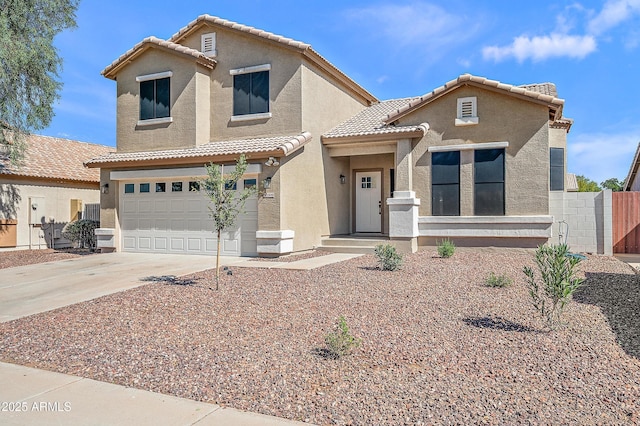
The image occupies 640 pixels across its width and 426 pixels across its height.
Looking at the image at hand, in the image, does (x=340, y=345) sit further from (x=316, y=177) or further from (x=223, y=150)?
(x=316, y=177)

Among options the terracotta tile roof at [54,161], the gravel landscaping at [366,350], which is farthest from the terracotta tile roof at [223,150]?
the gravel landscaping at [366,350]

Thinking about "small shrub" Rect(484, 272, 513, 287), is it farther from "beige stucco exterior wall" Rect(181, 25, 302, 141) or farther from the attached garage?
"beige stucco exterior wall" Rect(181, 25, 302, 141)

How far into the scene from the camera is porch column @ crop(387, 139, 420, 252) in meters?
14.8

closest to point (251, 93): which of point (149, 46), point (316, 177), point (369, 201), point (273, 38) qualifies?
point (273, 38)

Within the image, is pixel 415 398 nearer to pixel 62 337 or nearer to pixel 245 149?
pixel 62 337

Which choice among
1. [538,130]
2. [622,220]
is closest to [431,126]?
[538,130]

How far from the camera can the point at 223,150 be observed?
1423 cm

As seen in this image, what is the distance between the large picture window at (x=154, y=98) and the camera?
52.3ft

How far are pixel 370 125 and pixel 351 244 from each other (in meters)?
4.29

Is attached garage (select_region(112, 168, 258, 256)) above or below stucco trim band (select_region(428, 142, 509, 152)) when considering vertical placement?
below

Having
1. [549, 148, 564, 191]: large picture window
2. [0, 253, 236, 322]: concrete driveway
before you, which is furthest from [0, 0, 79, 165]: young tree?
[549, 148, 564, 191]: large picture window

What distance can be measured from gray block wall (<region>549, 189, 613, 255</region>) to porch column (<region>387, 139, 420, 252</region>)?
4255mm

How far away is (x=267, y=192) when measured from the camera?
44.8 feet

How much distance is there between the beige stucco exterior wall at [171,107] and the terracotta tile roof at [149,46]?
21 cm
